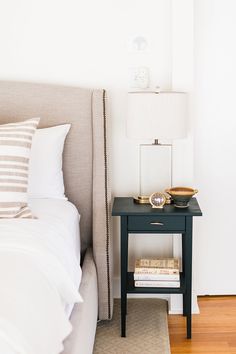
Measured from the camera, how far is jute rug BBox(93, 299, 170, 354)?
104 inches

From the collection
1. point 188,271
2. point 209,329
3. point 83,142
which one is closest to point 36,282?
point 188,271

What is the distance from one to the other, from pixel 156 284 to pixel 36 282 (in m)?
1.17

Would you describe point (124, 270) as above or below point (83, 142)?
below

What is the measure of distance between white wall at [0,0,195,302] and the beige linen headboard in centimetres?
15

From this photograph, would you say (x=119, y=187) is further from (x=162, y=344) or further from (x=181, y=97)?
(x=162, y=344)

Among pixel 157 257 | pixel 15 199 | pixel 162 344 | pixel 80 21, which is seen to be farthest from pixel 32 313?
pixel 80 21

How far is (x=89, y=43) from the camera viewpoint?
10.00 ft

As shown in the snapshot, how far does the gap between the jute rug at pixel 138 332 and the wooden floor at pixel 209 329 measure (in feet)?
0.21

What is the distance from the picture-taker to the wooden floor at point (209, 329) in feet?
8.80

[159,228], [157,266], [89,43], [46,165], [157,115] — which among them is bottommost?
[157,266]

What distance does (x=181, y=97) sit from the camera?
2.73m

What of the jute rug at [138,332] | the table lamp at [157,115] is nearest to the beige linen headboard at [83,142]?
the jute rug at [138,332]

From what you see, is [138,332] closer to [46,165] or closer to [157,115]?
[46,165]

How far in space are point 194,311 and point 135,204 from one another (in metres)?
0.71
